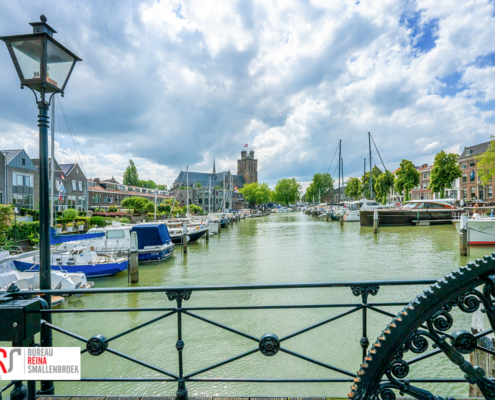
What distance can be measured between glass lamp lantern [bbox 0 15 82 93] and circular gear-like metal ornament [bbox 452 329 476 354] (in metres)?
4.24

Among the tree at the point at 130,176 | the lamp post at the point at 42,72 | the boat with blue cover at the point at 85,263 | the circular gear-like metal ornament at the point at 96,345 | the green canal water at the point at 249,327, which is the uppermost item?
the tree at the point at 130,176

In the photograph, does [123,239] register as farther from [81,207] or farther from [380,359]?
[81,207]

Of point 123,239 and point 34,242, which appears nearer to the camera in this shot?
point 123,239

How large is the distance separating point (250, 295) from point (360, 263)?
8.61 metres

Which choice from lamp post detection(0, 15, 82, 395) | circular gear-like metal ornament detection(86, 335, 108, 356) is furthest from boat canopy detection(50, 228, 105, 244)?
circular gear-like metal ornament detection(86, 335, 108, 356)

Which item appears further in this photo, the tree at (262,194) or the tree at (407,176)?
the tree at (262,194)

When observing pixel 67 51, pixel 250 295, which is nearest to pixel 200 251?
pixel 250 295

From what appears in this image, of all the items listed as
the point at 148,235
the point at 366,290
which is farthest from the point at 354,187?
the point at 366,290

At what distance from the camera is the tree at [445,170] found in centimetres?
4447

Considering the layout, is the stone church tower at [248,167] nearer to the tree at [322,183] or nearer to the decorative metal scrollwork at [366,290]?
the tree at [322,183]

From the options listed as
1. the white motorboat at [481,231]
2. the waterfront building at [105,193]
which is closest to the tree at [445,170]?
the white motorboat at [481,231]

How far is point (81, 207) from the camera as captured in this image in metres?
47.7

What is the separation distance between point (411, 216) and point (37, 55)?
40.3 m

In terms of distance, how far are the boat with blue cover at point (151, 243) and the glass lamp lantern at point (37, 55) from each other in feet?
53.3
